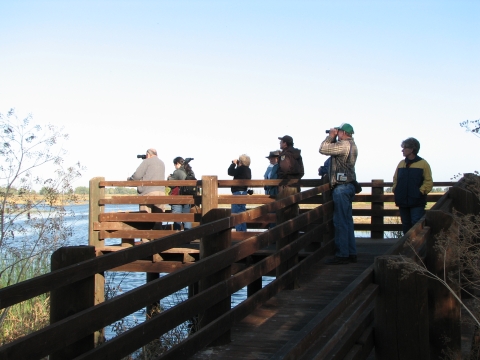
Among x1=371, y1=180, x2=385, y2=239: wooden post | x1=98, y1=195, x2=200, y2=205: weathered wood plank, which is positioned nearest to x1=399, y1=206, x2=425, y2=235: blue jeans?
x1=98, y1=195, x2=200, y2=205: weathered wood plank

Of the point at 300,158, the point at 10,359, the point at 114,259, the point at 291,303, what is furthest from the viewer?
the point at 300,158

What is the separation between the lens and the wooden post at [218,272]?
4.65m

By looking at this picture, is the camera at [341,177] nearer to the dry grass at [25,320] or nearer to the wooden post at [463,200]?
the wooden post at [463,200]

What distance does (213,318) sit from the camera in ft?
15.3

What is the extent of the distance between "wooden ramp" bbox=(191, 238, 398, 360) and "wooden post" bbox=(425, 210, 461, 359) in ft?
2.55

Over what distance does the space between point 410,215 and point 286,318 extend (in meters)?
3.69

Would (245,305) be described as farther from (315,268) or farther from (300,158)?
(300,158)

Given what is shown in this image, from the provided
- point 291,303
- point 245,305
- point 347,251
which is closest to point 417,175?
point 347,251

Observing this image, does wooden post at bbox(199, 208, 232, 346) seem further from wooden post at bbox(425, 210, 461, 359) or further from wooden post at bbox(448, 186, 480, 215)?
wooden post at bbox(448, 186, 480, 215)

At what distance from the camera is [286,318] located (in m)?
5.59

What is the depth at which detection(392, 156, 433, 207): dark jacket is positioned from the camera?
8.39 meters

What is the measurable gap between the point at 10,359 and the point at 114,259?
0.95 m

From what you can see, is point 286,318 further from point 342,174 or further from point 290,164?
point 290,164

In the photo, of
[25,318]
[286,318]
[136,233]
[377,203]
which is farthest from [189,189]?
[286,318]
